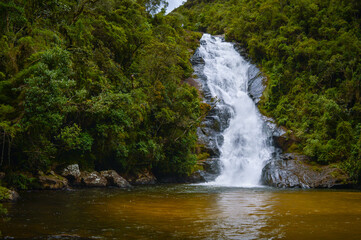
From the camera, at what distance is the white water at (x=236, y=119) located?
23.9 meters

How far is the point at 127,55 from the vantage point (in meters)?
25.1

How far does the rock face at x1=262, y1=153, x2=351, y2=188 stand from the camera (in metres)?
18.8

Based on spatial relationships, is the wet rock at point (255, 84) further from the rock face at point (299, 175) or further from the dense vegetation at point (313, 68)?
the rock face at point (299, 175)

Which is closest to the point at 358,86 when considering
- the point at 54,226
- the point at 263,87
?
the point at 263,87

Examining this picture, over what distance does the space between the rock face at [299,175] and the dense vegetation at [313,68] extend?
865mm

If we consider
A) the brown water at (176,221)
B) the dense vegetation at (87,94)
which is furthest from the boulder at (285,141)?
the brown water at (176,221)

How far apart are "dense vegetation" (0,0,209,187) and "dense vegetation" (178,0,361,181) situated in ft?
30.8

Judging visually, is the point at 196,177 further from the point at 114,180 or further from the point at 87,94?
the point at 87,94

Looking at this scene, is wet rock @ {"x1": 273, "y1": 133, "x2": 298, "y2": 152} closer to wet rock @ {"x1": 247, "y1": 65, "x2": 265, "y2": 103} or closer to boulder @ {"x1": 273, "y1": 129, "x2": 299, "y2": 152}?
boulder @ {"x1": 273, "y1": 129, "x2": 299, "y2": 152}

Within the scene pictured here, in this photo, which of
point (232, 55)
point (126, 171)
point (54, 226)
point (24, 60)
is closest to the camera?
point (54, 226)

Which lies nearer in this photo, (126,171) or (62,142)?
(62,142)

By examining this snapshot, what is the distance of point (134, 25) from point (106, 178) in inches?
596

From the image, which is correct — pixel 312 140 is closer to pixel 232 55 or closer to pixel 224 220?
pixel 224 220

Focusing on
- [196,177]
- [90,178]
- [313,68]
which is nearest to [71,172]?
[90,178]
